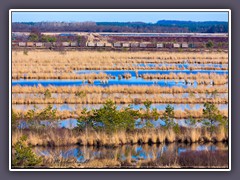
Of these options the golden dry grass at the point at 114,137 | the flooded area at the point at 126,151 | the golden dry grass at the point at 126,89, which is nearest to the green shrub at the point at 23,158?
the flooded area at the point at 126,151

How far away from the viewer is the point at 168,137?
9.59 m

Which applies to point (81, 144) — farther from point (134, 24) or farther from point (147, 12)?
point (147, 12)

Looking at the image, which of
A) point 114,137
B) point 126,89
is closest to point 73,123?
point 114,137

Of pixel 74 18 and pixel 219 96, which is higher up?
pixel 74 18

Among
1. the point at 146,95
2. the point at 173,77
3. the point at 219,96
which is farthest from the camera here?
the point at 173,77

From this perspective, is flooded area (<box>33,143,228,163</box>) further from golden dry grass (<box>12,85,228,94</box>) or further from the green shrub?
golden dry grass (<box>12,85,228,94</box>)

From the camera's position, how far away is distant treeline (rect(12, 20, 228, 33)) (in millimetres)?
8648

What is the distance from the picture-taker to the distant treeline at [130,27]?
28.4ft

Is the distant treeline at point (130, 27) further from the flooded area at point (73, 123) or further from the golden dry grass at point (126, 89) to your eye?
the golden dry grass at point (126, 89)

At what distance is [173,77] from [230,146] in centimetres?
1298

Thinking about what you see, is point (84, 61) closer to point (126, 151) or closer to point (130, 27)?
point (130, 27)

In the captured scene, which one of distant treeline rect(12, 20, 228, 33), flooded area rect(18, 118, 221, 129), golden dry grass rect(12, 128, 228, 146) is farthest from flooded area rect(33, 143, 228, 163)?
distant treeline rect(12, 20, 228, 33)
